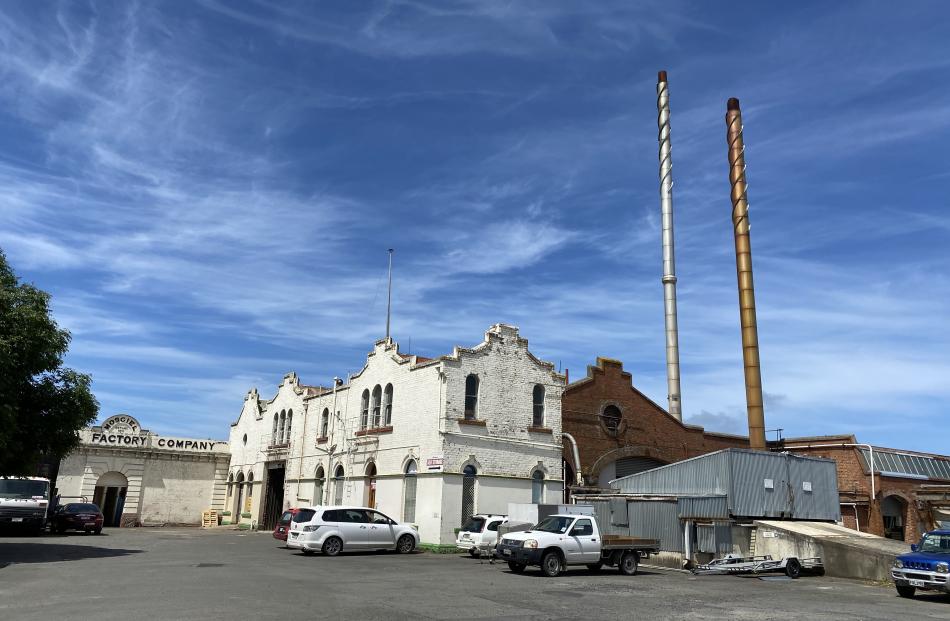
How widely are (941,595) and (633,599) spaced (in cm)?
933

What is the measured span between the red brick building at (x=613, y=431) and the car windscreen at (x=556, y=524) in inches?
454

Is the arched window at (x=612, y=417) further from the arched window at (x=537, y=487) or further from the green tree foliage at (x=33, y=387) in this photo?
the green tree foliage at (x=33, y=387)

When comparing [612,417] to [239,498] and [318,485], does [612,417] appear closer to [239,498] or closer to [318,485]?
[318,485]

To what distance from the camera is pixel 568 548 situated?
20.3 meters

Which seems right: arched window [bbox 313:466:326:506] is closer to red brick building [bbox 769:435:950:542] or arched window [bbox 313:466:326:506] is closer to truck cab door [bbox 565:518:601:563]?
truck cab door [bbox 565:518:601:563]

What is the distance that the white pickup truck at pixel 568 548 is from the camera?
19.9 m

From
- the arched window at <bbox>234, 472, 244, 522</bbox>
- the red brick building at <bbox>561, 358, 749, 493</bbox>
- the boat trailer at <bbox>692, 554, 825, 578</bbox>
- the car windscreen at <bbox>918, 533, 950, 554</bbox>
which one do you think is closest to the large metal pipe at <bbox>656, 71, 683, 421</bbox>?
the red brick building at <bbox>561, 358, 749, 493</bbox>

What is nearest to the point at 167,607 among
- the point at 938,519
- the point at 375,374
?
the point at 375,374

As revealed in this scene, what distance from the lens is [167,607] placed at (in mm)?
12008

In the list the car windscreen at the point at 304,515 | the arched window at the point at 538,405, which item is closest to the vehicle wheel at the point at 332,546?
the car windscreen at the point at 304,515

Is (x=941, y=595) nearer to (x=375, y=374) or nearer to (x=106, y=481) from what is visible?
(x=375, y=374)

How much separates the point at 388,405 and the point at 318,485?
7492 mm

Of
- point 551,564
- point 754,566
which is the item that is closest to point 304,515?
point 551,564

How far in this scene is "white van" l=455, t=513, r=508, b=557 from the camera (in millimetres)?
25453
